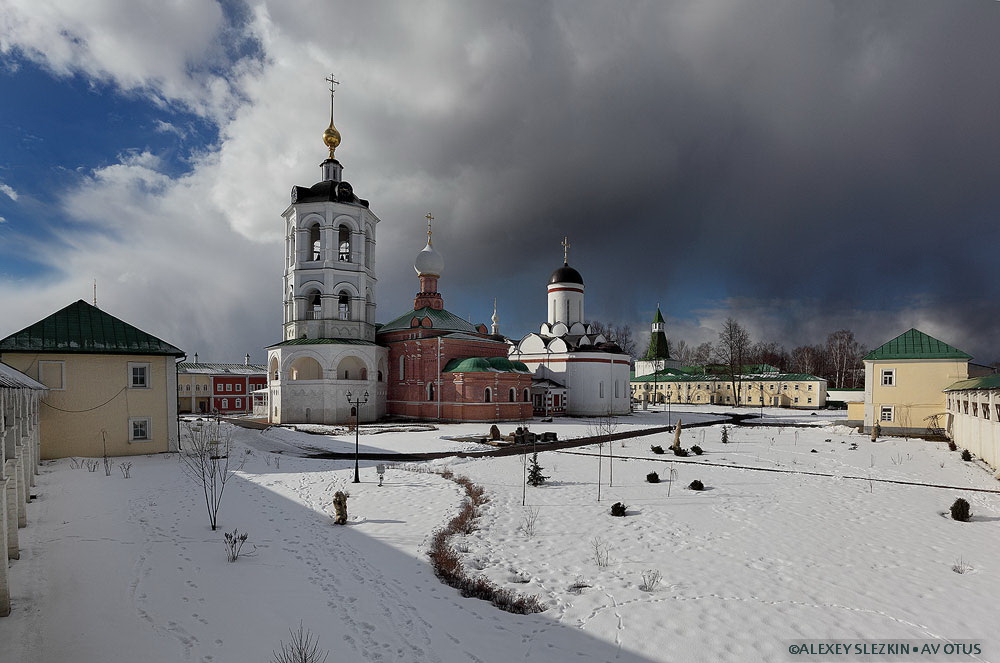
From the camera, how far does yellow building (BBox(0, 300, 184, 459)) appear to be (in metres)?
19.3

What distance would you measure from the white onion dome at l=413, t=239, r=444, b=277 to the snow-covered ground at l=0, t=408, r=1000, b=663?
29512mm

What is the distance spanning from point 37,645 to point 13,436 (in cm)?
505

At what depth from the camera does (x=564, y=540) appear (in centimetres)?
1055

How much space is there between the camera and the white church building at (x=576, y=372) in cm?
Result: 4131

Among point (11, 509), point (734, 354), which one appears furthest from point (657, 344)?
point (11, 509)

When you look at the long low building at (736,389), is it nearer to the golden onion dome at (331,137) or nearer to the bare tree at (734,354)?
the bare tree at (734,354)

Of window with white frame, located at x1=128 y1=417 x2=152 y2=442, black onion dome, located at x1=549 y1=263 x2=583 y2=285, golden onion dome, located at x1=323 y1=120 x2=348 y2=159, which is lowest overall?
window with white frame, located at x1=128 y1=417 x2=152 y2=442

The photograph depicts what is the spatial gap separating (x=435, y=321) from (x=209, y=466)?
78.9 ft

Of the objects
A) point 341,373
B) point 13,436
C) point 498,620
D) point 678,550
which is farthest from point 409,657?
point 341,373

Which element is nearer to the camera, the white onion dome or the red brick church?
the red brick church

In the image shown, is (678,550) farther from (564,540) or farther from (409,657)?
(409,657)

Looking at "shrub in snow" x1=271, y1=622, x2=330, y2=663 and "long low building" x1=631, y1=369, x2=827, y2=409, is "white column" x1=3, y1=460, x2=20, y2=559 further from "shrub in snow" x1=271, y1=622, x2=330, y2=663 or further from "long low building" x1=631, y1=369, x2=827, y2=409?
"long low building" x1=631, y1=369, x2=827, y2=409

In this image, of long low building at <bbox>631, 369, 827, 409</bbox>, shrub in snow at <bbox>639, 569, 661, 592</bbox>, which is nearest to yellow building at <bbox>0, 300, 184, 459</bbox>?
shrub in snow at <bbox>639, 569, 661, 592</bbox>

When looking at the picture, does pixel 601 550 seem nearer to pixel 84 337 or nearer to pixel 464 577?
pixel 464 577
